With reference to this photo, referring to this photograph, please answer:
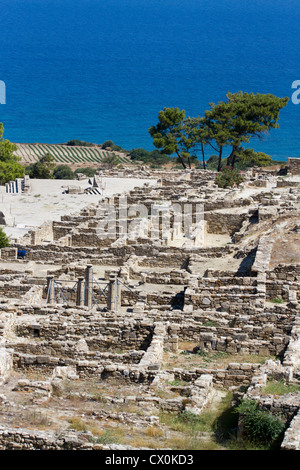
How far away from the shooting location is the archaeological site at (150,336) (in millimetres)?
13594

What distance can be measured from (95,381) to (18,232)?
22.0m

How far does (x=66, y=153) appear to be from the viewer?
381 ft

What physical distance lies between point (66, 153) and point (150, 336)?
98919mm

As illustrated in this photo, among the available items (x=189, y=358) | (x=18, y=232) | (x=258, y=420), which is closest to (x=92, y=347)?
(x=189, y=358)

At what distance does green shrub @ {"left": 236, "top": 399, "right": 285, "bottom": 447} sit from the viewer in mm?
13102

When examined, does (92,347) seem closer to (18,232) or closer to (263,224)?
(263,224)

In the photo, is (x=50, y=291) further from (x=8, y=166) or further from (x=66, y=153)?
(x=66, y=153)

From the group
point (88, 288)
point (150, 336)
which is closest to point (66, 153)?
point (88, 288)

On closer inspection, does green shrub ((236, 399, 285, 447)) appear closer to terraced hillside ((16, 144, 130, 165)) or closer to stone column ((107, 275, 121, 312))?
stone column ((107, 275, 121, 312))

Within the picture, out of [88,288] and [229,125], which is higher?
[229,125]

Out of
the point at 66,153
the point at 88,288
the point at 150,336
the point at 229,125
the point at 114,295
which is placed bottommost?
the point at 150,336

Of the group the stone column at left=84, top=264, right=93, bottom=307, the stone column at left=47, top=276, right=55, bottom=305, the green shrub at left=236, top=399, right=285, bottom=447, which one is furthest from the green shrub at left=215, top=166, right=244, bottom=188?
the green shrub at left=236, top=399, right=285, bottom=447

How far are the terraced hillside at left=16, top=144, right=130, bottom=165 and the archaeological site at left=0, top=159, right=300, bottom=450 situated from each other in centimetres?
7223

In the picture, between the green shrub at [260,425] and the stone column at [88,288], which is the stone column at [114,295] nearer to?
the stone column at [88,288]
